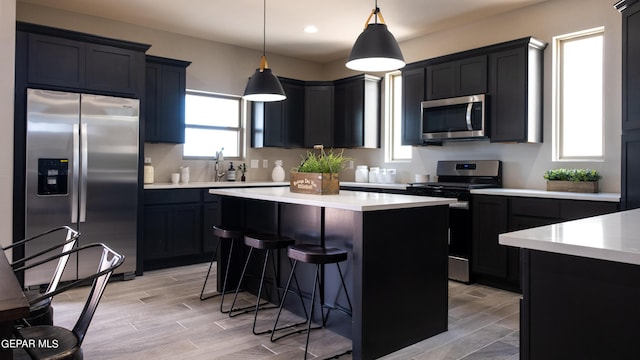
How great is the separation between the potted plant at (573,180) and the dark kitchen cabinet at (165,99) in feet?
13.0

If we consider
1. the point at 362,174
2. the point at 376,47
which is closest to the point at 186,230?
the point at 362,174

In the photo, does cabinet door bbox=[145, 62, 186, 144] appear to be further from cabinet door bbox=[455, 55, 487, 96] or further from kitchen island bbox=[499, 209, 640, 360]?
kitchen island bbox=[499, 209, 640, 360]

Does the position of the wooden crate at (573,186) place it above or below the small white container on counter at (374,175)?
below

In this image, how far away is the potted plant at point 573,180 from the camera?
12.7 feet

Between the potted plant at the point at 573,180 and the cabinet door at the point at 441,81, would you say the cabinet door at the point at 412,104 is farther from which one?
the potted plant at the point at 573,180

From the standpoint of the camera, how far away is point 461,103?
4.66 metres

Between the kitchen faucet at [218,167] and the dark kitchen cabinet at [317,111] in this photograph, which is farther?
the dark kitchen cabinet at [317,111]

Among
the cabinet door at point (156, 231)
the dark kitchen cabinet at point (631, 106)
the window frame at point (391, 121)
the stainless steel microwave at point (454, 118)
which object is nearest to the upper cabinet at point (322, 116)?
the window frame at point (391, 121)

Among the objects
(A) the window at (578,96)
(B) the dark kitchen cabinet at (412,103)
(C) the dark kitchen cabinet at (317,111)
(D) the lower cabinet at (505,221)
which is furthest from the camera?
(C) the dark kitchen cabinet at (317,111)

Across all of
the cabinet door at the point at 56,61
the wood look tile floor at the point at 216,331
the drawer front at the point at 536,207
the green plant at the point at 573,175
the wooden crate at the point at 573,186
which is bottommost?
the wood look tile floor at the point at 216,331

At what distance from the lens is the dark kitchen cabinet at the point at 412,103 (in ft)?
16.9

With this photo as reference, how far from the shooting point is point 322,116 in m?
6.33

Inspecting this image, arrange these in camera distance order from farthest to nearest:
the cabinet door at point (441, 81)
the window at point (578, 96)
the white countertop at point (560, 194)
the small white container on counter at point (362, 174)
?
the small white container on counter at point (362, 174) → the cabinet door at point (441, 81) → the window at point (578, 96) → the white countertop at point (560, 194)

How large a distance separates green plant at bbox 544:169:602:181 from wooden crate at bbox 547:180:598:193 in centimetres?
4
